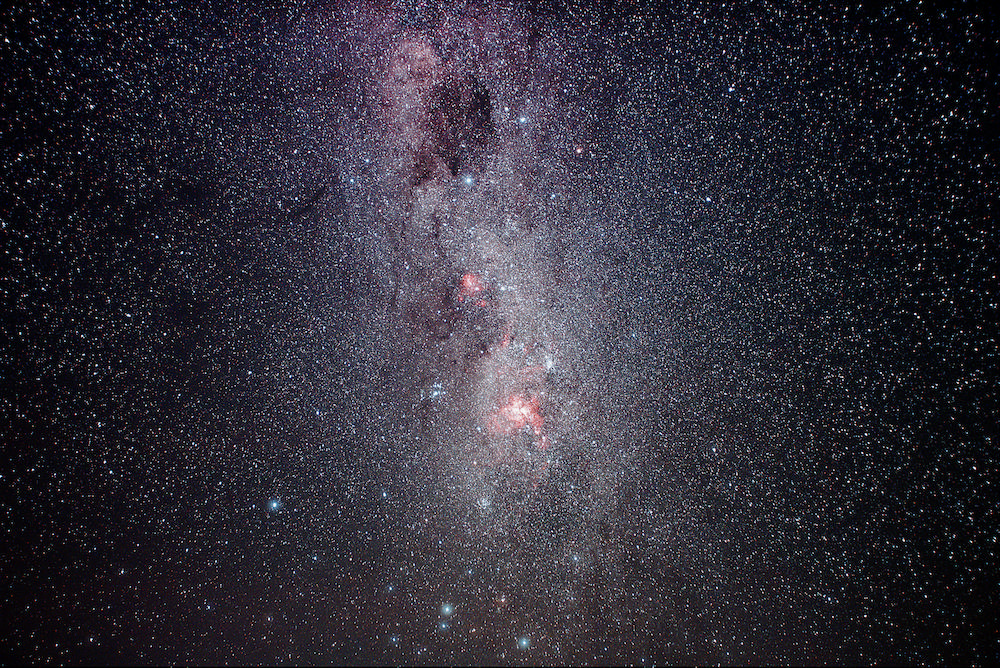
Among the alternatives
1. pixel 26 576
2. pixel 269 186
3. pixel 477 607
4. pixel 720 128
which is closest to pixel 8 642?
pixel 26 576

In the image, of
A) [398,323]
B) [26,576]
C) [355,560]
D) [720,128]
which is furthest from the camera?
[355,560]

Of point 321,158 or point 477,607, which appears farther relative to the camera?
point 477,607

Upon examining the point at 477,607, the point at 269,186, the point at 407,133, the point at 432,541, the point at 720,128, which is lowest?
the point at 477,607

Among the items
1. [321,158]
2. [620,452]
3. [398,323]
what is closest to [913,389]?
[620,452]

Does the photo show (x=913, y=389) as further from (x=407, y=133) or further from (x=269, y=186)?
(x=269, y=186)

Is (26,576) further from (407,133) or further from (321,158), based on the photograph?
(407,133)

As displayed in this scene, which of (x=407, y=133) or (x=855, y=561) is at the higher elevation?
(x=407, y=133)

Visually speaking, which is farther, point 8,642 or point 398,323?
point 398,323

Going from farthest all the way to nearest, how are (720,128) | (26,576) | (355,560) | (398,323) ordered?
(355,560), (398,323), (26,576), (720,128)

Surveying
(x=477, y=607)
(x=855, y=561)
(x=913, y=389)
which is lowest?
(x=855, y=561)
